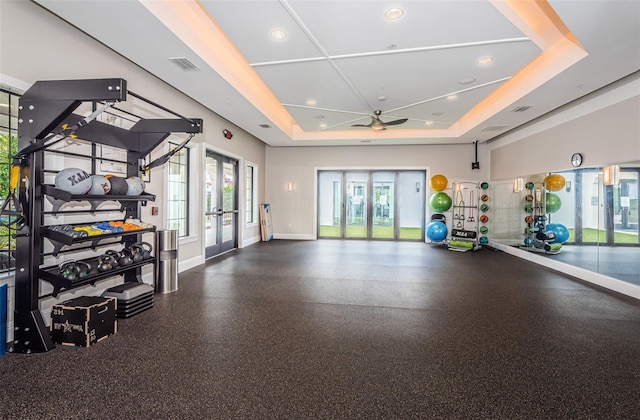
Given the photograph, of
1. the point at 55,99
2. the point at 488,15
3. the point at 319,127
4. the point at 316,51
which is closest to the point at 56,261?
the point at 55,99

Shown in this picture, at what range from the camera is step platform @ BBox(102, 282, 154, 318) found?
341 centimetres

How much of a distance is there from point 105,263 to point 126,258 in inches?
11.8

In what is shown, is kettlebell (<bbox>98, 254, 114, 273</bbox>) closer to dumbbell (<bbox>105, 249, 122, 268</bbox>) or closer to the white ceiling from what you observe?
dumbbell (<bbox>105, 249, 122, 268</bbox>)

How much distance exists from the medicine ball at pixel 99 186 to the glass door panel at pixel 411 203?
8085 millimetres

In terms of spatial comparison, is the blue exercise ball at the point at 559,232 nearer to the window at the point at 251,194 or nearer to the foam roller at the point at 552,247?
the foam roller at the point at 552,247

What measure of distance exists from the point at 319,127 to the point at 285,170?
238 centimetres

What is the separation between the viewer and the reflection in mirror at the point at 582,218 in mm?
4590

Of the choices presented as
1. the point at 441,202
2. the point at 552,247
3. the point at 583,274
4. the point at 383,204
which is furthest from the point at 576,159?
the point at 383,204

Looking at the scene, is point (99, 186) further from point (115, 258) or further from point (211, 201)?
point (211, 201)

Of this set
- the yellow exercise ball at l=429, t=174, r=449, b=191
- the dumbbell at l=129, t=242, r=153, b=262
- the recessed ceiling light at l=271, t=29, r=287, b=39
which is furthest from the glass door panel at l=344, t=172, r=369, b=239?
the dumbbell at l=129, t=242, r=153, b=262

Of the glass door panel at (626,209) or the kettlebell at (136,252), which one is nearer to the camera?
the kettlebell at (136,252)

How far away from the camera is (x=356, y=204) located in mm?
10148

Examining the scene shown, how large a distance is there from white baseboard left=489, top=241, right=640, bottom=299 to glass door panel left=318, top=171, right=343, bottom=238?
480 centimetres

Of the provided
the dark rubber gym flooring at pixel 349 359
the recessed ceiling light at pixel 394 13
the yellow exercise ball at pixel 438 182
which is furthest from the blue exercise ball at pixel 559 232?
the recessed ceiling light at pixel 394 13
